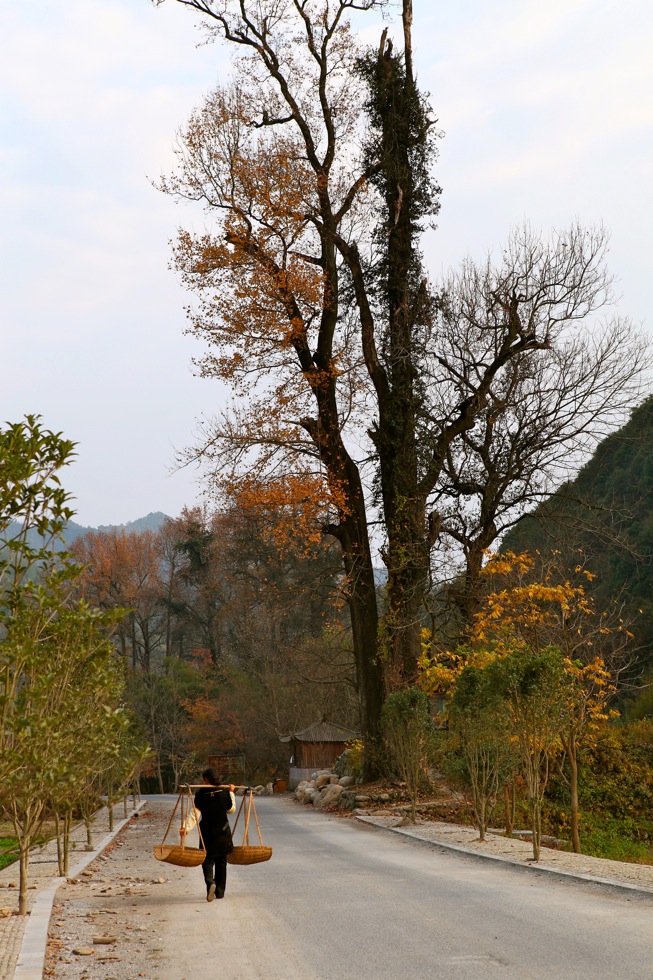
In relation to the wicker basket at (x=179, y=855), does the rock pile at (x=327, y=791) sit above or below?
below

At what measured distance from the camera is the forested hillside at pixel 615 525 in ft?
79.0

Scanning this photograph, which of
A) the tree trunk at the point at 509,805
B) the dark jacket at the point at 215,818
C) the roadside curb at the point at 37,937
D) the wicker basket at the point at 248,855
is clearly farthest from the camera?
the tree trunk at the point at 509,805

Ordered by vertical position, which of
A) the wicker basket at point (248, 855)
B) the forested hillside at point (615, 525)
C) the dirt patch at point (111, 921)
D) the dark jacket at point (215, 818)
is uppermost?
the forested hillside at point (615, 525)

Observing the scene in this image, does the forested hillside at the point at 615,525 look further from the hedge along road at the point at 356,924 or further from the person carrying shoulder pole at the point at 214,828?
the person carrying shoulder pole at the point at 214,828

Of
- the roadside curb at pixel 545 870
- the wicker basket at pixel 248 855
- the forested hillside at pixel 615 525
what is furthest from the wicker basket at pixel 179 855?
the forested hillside at pixel 615 525

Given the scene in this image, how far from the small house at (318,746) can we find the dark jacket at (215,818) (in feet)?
99.5

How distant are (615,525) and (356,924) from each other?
23.9 m

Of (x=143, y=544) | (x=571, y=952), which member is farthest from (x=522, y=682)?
(x=143, y=544)

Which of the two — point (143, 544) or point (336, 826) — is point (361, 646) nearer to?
point (336, 826)

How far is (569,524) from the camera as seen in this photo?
921 inches

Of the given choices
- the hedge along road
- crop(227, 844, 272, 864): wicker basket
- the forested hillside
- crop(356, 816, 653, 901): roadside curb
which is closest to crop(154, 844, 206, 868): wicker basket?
the hedge along road

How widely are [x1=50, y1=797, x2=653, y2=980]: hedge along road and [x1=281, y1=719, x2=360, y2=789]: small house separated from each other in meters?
28.0

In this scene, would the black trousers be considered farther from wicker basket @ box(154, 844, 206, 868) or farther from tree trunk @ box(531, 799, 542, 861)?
tree trunk @ box(531, 799, 542, 861)

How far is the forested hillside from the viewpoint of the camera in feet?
79.0
